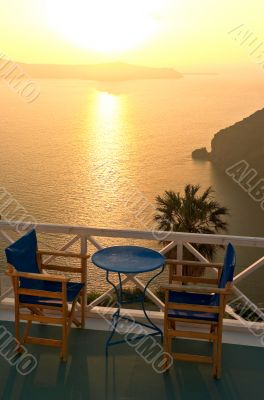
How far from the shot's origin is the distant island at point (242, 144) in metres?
69.7

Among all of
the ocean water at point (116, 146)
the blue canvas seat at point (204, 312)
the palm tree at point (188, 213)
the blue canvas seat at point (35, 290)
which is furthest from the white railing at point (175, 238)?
the ocean water at point (116, 146)

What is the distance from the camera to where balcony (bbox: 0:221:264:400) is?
3.19m

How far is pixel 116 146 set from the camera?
8406 centimetres

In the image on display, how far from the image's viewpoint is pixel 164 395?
3158 mm

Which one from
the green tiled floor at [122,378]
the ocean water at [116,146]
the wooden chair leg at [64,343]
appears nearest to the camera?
the green tiled floor at [122,378]

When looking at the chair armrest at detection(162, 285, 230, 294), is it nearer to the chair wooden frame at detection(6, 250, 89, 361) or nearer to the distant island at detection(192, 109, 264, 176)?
the chair wooden frame at detection(6, 250, 89, 361)

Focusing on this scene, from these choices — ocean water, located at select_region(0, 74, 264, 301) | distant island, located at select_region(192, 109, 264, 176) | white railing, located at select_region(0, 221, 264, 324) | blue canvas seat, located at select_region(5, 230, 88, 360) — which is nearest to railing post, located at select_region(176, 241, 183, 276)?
white railing, located at select_region(0, 221, 264, 324)

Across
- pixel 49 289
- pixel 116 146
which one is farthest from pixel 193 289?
pixel 116 146

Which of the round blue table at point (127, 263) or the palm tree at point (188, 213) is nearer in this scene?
the round blue table at point (127, 263)

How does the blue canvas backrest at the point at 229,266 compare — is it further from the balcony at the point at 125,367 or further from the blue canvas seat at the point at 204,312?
the balcony at the point at 125,367

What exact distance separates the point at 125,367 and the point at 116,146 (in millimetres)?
81272

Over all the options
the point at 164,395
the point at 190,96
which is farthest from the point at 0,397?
the point at 190,96

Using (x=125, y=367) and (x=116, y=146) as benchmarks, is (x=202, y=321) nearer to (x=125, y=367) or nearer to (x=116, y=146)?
(x=125, y=367)

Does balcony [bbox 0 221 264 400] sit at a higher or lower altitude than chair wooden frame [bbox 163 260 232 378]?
lower
